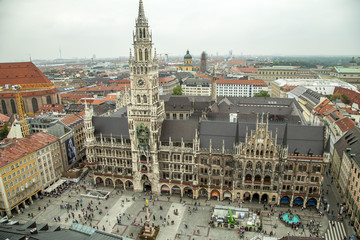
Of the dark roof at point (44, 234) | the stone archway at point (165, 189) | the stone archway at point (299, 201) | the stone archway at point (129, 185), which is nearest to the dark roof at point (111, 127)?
the stone archway at point (129, 185)

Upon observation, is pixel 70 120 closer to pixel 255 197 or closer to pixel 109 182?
pixel 109 182

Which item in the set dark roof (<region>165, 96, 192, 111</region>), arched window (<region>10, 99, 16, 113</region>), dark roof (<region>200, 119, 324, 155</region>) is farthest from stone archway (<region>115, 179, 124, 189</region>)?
arched window (<region>10, 99, 16, 113</region>)

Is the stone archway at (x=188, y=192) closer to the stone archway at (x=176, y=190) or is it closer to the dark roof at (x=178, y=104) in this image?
the stone archway at (x=176, y=190)

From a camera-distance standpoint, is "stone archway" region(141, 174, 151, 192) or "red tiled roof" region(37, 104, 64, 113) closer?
"stone archway" region(141, 174, 151, 192)

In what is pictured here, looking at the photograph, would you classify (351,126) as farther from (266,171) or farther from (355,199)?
(266,171)

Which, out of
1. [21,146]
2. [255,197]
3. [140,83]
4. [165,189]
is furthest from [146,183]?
[21,146]

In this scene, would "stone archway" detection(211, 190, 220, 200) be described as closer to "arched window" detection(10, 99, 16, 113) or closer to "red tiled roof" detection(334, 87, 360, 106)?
"red tiled roof" detection(334, 87, 360, 106)
